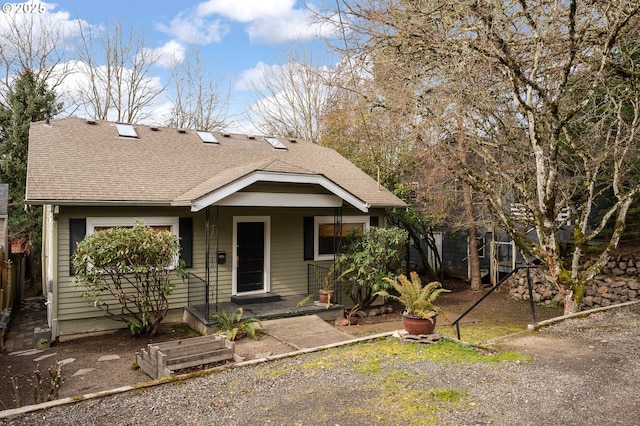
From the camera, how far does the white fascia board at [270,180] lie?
8.92 meters

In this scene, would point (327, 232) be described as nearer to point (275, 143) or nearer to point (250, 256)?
point (250, 256)

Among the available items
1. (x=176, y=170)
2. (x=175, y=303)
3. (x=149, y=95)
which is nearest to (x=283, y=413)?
(x=175, y=303)

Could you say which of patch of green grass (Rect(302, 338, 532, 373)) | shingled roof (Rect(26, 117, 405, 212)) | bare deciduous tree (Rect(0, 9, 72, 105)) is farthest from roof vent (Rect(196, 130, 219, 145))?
bare deciduous tree (Rect(0, 9, 72, 105))

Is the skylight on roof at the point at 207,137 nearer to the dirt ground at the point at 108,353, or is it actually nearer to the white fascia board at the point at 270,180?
the white fascia board at the point at 270,180

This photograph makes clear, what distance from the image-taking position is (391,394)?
4922 mm

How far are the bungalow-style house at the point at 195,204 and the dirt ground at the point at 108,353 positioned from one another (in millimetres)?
816

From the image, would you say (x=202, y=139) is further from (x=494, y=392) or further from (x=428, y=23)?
(x=494, y=392)

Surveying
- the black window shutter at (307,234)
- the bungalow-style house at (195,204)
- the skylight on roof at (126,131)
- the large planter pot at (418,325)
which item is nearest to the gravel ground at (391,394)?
the large planter pot at (418,325)

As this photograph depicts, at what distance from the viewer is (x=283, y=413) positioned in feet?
14.8

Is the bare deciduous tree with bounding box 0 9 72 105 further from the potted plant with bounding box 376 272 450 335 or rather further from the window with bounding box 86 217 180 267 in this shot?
the potted plant with bounding box 376 272 450 335

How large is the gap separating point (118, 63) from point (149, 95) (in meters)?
2.13

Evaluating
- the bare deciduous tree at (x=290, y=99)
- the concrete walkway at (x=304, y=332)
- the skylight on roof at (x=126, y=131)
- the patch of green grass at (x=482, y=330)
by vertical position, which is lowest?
the patch of green grass at (x=482, y=330)

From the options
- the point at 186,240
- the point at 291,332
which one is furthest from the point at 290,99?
the point at 291,332

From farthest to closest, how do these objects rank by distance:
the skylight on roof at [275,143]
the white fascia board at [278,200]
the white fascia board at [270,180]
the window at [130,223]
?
the skylight on roof at [275,143] → the white fascia board at [278,200] → the window at [130,223] → the white fascia board at [270,180]
